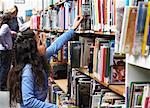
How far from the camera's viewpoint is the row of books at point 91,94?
2.14 m

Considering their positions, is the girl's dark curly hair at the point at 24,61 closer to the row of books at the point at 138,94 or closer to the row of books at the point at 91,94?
the row of books at the point at 91,94

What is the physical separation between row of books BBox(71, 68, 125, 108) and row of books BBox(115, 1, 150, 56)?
0.56 metres

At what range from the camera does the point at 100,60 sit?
2.34 m

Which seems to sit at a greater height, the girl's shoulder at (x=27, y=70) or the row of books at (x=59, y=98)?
the girl's shoulder at (x=27, y=70)

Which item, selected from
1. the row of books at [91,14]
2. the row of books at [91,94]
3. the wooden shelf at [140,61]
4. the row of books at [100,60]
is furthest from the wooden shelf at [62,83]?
the wooden shelf at [140,61]

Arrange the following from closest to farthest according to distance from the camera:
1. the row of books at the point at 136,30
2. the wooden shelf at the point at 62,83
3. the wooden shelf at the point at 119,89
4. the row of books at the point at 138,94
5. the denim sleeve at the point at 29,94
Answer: the row of books at the point at 136,30 → the row of books at the point at 138,94 → the wooden shelf at the point at 119,89 → the denim sleeve at the point at 29,94 → the wooden shelf at the point at 62,83

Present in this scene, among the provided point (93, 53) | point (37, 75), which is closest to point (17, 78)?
point (37, 75)

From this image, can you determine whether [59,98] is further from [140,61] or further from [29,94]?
[140,61]

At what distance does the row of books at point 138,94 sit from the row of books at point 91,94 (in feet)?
1.01

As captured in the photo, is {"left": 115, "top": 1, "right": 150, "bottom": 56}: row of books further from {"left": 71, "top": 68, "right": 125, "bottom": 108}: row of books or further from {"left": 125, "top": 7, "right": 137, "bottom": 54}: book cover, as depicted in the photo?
{"left": 71, "top": 68, "right": 125, "bottom": 108}: row of books

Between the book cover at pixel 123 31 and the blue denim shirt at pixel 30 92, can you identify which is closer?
the book cover at pixel 123 31

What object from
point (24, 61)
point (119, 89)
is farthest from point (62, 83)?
point (119, 89)

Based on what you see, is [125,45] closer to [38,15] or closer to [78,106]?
[78,106]

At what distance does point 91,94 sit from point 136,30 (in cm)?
139
